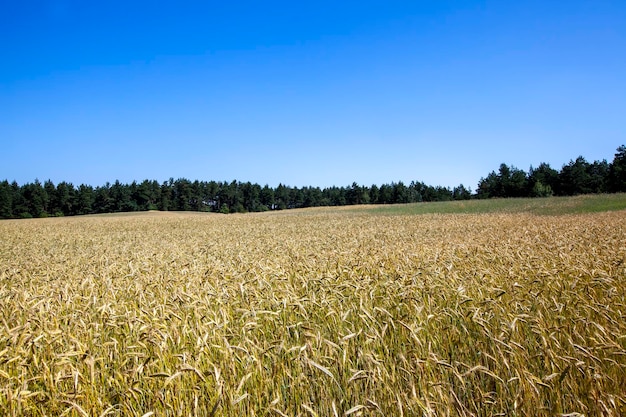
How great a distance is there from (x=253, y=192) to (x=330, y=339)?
116 metres

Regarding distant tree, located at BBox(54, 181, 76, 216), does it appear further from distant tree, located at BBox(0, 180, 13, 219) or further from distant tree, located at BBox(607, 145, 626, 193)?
distant tree, located at BBox(607, 145, 626, 193)

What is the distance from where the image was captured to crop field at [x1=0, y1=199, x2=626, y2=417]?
2494 mm

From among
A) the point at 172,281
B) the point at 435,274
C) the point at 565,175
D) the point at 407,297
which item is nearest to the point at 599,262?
the point at 435,274

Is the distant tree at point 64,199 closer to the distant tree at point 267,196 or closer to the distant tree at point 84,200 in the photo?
the distant tree at point 84,200

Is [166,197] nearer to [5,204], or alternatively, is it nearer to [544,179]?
[5,204]

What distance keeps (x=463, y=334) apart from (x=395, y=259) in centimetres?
324

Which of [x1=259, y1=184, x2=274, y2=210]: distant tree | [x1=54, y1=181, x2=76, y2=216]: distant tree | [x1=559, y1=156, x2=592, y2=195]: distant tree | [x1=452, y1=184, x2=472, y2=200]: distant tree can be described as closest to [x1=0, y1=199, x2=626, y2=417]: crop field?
[x1=54, y1=181, x2=76, y2=216]: distant tree

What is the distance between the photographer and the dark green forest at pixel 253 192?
284 ft

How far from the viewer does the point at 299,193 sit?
5049 inches

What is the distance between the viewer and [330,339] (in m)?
3.77

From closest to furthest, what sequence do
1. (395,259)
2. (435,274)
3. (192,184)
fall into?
1. (435,274)
2. (395,259)
3. (192,184)

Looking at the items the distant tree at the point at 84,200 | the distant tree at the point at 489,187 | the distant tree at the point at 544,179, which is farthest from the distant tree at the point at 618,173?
the distant tree at the point at 84,200

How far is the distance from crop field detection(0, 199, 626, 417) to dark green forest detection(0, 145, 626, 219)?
97494 mm

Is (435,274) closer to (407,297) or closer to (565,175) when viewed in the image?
(407,297)
